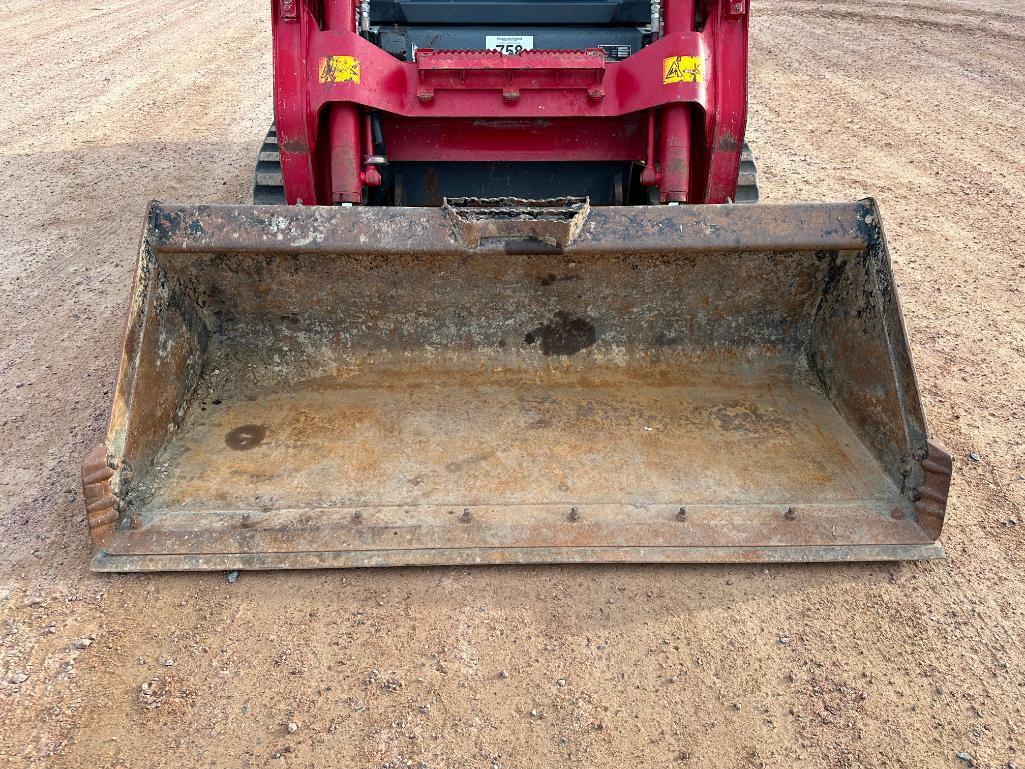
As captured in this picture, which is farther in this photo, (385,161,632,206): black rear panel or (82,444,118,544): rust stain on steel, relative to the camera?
(385,161,632,206): black rear panel

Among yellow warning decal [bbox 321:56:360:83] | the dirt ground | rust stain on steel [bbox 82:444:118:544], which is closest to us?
the dirt ground

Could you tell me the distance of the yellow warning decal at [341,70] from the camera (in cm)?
330

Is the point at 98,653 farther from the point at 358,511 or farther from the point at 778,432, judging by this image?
the point at 778,432

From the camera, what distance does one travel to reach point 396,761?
1898 mm

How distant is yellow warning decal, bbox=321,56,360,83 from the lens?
3.30 metres

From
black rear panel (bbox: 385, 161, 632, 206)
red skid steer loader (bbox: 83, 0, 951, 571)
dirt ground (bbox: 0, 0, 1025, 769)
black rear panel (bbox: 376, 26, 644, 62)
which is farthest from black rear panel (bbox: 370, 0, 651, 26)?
dirt ground (bbox: 0, 0, 1025, 769)

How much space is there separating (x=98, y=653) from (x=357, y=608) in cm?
74

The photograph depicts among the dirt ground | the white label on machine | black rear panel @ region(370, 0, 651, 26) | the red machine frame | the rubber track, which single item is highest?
black rear panel @ region(370, 0, 651, 26)

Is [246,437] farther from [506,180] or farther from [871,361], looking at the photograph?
[871,361]

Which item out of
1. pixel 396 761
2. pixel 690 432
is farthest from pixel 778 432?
pixel 396 761

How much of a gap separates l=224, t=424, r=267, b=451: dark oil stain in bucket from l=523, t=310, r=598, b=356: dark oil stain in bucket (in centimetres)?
110

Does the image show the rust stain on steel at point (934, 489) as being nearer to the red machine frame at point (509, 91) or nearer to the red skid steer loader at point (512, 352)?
the red skid steer loader at point (512, 352)

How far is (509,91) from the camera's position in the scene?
345cm

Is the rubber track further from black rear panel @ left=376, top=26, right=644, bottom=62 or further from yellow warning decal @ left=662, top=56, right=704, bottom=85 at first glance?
yellow warning decal @ left=662, top=56, right=704, bottom=85
